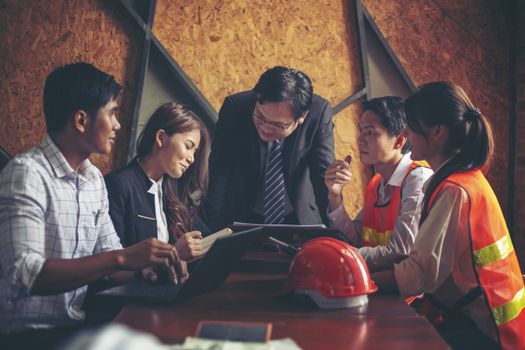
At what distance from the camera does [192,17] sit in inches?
139

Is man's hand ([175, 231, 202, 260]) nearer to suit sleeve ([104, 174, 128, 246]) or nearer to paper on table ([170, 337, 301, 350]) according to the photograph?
suit sleeve ([104, 174, 128, 246])

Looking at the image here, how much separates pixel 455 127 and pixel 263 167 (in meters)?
1.27

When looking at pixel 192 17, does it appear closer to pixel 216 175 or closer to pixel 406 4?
pixel 216 175

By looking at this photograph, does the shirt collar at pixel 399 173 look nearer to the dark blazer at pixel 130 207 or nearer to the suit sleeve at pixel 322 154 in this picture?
the suit sleeve at pixel 322 154

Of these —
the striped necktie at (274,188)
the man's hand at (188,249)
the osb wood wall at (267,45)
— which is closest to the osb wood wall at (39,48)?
the osb wood wall at (267,45)

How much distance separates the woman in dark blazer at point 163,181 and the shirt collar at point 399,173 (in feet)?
2.81

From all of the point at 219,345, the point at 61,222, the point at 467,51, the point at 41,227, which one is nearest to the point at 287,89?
the point at 61,222

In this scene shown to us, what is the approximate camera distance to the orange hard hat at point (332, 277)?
1.54 meters

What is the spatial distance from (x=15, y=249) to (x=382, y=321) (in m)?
0.95

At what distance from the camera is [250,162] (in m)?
3.04

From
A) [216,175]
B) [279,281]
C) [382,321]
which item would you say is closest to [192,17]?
[216,175]

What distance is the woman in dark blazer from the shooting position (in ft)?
7.71

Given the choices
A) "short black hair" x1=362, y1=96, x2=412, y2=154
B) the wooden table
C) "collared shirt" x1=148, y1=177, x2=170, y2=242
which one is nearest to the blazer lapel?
"short black hair" x1=362, y1=96, x2=412, y2=154

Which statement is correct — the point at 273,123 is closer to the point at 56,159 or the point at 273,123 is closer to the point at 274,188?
the point at 274,188
